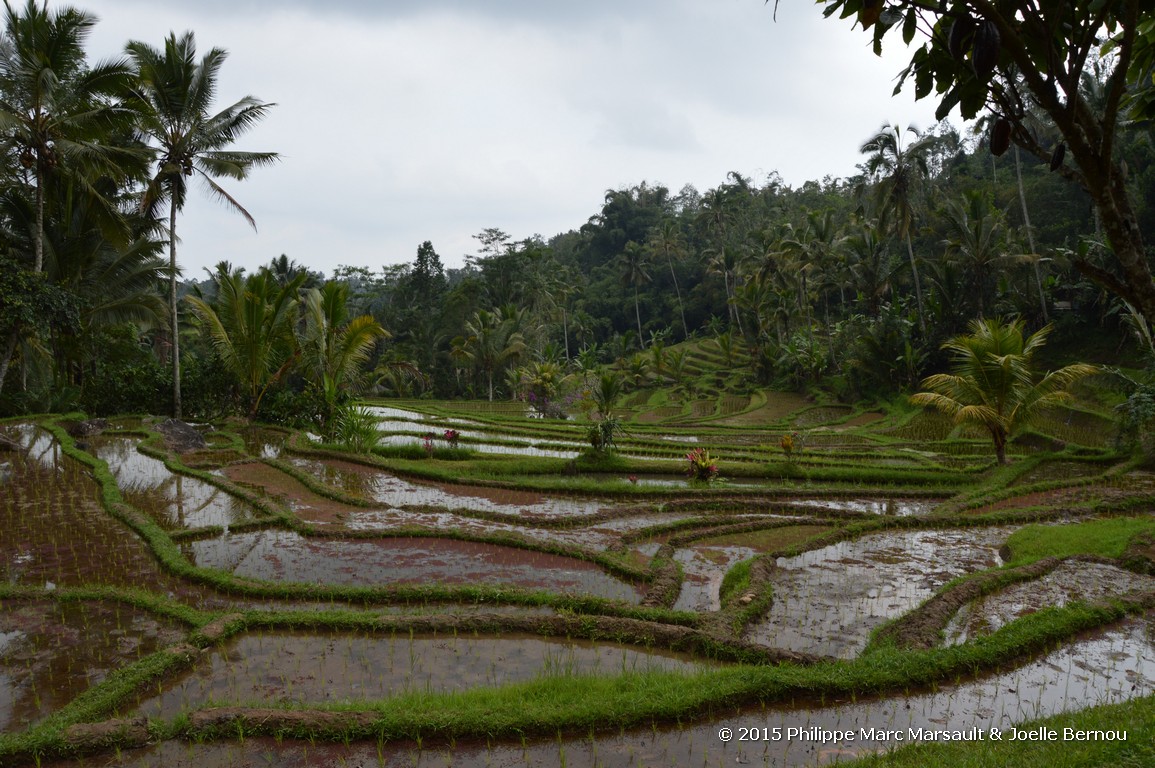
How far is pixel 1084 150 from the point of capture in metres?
2.44

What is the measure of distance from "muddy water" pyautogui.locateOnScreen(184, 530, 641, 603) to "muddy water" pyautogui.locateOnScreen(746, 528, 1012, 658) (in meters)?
1.65

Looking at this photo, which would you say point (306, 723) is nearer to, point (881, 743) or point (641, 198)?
point (881, 743)

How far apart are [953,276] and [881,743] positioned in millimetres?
27713

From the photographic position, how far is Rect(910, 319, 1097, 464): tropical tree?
13281 mm

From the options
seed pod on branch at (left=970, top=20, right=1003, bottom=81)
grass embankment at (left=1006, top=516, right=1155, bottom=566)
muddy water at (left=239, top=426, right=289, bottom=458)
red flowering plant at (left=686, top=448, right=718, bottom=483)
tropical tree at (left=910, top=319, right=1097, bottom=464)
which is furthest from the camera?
muddy water at (left=239, top=426, right=289, bottom=458)

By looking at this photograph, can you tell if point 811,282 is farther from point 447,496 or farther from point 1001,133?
point 1001,133

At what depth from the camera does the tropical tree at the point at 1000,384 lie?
1328 cm

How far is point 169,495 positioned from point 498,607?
298 inches

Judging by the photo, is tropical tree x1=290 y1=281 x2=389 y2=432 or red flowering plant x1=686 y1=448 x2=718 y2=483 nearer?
red flowering plant x1=686 y1=448 x2=718 y2=483

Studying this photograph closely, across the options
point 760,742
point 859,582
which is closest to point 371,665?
point 760,742

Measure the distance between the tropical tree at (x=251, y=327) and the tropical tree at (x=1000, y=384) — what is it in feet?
49.7

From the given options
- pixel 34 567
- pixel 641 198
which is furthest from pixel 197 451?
pixel 641 198

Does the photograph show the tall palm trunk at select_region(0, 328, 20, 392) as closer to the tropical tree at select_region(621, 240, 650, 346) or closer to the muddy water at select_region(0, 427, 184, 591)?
the muddy water at select_region(0, 427, 184, 591)

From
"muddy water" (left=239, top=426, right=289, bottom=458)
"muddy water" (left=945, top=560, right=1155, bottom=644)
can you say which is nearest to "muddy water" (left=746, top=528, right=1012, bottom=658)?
"muddy water" (left=945, top=560, right=1155, bottom=644)
